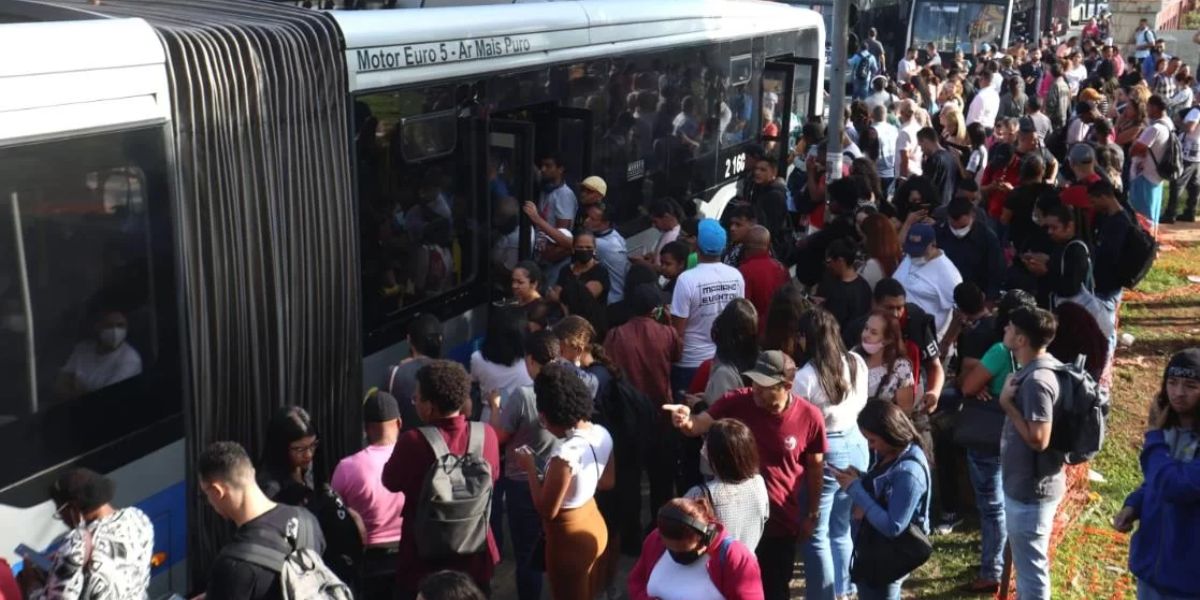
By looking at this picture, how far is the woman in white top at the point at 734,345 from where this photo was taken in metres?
6.83

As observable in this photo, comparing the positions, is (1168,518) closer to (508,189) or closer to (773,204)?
(508,189)

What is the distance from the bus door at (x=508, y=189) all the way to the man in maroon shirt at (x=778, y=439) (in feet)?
10.1

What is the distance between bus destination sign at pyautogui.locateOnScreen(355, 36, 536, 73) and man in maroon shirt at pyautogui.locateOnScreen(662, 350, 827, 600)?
266 centimetres

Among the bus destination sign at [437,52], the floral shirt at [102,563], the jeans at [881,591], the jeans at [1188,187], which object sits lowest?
the jeans at [1188,187]

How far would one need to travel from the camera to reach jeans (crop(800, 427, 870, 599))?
21.4 ft

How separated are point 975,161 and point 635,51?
419 centimetres

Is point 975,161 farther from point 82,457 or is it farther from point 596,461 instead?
point 82,457

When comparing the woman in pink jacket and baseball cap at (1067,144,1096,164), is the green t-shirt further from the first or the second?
baseball cap at (1067,144,1096,164)

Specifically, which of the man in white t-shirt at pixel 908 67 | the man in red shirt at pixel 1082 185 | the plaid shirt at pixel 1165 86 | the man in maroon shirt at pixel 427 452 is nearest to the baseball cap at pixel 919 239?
the man in red shirt at pixel 1082 185

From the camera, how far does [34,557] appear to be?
191 inches

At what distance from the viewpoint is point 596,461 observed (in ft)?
19.2

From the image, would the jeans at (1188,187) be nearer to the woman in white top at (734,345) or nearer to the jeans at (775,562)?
the woman in white top at (734,345)

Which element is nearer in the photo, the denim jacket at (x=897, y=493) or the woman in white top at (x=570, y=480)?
the denim jacket at (x=897, y=493)

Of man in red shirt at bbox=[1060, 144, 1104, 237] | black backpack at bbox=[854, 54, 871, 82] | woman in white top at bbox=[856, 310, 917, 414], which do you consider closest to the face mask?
woman in white top at bbox=[856, 310, 917, 414]
